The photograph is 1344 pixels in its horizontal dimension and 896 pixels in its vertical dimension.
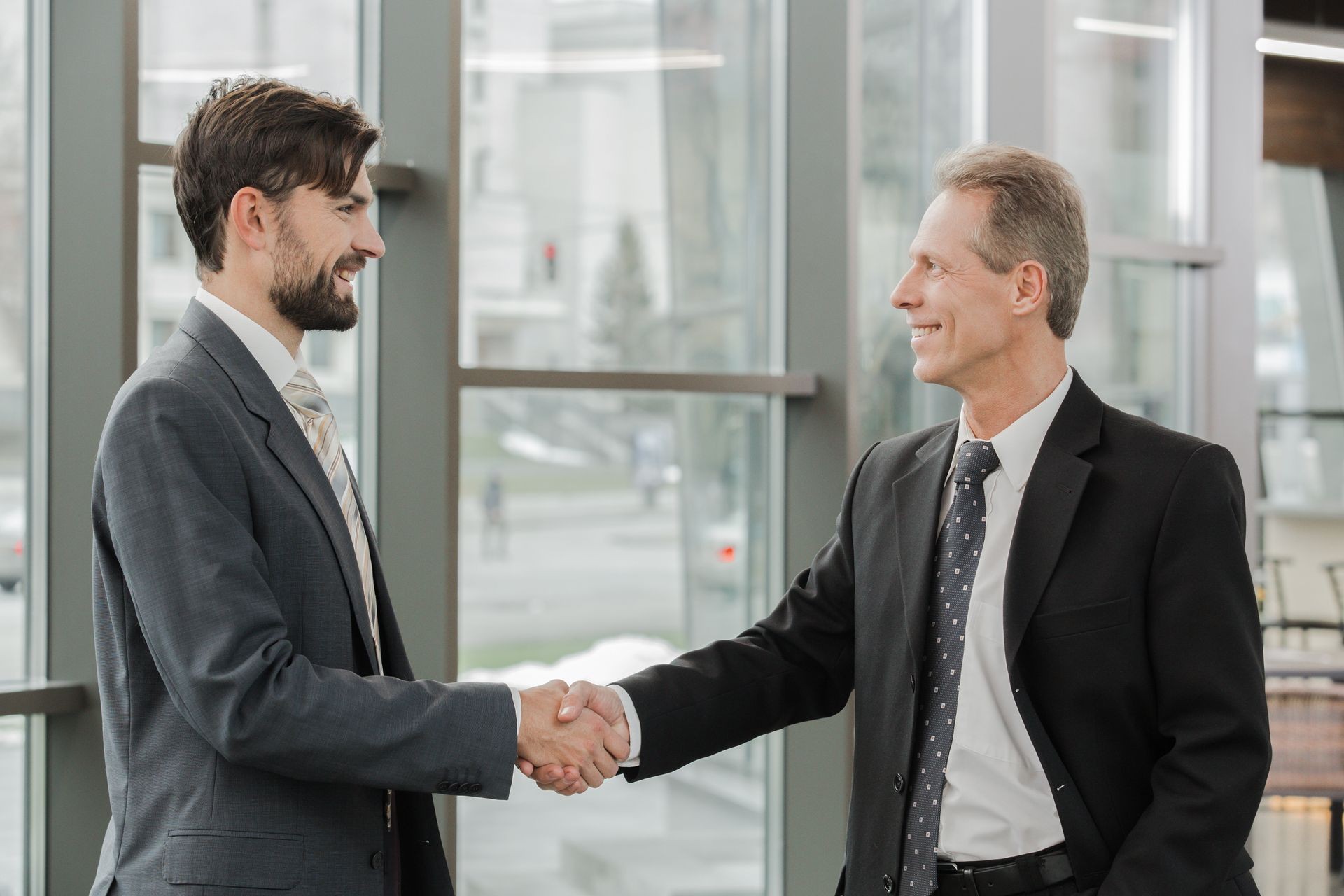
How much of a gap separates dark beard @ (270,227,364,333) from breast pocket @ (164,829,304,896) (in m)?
0.69

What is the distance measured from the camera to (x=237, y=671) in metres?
1.54

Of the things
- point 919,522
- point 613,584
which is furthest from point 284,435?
point 613,584

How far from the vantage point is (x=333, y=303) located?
1854 mm

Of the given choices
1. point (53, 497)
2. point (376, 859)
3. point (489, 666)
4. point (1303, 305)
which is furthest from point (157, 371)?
point (1303, 305)

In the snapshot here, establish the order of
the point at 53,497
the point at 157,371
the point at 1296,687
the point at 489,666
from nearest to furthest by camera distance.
A: the point at 157,371 < the point at 53,497 < the point at 489,666 < the point at 1296,687

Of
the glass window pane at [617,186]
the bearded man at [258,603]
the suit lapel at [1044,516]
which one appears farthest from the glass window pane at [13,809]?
the suit lapel at [1044,516]

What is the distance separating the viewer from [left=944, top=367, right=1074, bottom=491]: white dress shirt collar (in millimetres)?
1872

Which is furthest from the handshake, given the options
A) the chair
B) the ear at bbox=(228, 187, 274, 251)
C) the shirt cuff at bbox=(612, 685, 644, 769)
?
the chair

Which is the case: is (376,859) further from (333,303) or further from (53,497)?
(53,497)

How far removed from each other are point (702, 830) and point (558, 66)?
2.09 m

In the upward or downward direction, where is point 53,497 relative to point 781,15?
downward

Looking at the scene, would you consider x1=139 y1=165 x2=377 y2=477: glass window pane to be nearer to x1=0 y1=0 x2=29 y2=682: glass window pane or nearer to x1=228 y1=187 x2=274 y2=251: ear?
x1=0 y1=0 x2=29 y2=682: glass window pane

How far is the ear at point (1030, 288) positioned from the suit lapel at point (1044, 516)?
0.18m

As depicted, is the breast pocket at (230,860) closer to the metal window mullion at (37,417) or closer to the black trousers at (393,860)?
the black trousers at (393,860)
